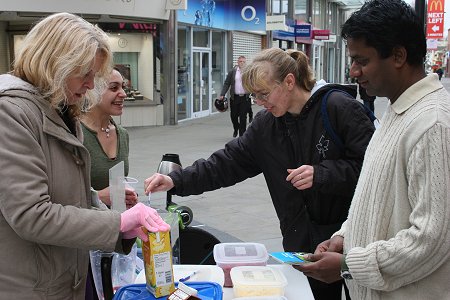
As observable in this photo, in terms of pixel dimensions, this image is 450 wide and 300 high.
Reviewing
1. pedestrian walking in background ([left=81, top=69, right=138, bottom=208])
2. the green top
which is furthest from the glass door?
the green top

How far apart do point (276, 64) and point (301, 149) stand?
466 mm

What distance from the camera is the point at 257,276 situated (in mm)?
2143

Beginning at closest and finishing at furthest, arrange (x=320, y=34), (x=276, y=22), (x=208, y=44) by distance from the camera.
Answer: (x=208, y=44), (x=276, y=22), (x=320, y=34)

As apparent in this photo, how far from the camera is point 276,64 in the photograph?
2.68m

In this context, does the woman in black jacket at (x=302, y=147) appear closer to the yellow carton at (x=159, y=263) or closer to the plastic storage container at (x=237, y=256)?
the plastic storage container at (x=237, y=256)

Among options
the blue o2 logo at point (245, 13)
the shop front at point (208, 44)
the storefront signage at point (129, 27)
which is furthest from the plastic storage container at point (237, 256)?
the blue o2 logo at point (245, 13)

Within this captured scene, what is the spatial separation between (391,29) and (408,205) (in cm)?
57

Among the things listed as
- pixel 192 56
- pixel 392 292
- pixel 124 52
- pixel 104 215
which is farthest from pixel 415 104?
pixel 192 56

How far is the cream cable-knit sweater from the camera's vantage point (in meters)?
1.50

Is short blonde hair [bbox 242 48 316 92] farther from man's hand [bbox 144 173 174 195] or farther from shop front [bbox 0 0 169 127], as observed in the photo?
shop front [bbox 0 0 169 127]

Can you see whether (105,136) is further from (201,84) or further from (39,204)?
(201,84)

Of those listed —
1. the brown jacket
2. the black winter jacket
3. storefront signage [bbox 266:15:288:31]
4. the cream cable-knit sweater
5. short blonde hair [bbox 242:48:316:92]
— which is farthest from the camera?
storefront signage [bbox 266:15:288:31]

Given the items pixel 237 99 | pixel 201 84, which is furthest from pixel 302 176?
pixel 201 84

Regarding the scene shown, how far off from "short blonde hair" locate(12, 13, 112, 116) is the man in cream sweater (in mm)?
939
